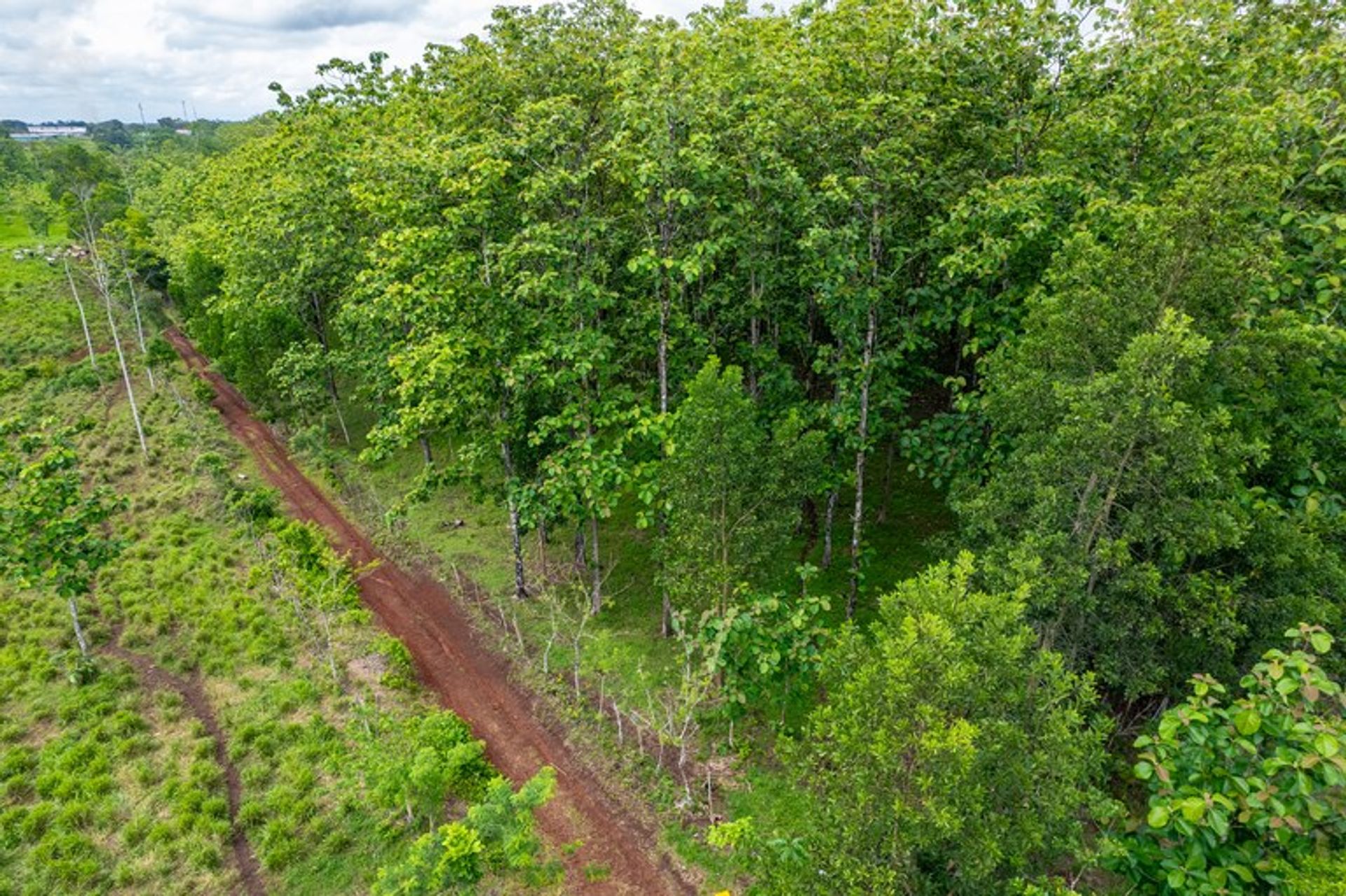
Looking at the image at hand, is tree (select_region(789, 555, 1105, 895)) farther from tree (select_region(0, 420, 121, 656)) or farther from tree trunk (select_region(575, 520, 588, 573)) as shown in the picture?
tree (select_region(0, 420, 121, 656))

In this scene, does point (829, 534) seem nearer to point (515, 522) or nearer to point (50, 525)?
point (515, 522)

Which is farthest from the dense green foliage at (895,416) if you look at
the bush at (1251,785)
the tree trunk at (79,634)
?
the tree trunk at (79,634)

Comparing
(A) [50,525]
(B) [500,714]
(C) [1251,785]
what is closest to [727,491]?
(B) [500,714]

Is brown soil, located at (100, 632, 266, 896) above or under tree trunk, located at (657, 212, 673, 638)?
under

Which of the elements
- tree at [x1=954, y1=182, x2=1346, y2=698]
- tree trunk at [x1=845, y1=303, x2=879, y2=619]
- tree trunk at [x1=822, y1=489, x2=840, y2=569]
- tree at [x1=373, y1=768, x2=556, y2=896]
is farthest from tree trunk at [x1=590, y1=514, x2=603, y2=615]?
tree at [x1=954, y1=182, x2=1346, y2=698]

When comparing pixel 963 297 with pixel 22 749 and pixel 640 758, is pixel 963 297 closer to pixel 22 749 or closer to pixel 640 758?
pixel 640 758

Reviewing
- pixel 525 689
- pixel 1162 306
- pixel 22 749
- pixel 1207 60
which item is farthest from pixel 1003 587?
pixel 22 749

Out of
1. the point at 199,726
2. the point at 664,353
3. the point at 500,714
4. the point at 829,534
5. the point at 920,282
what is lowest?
the point at 500,714
